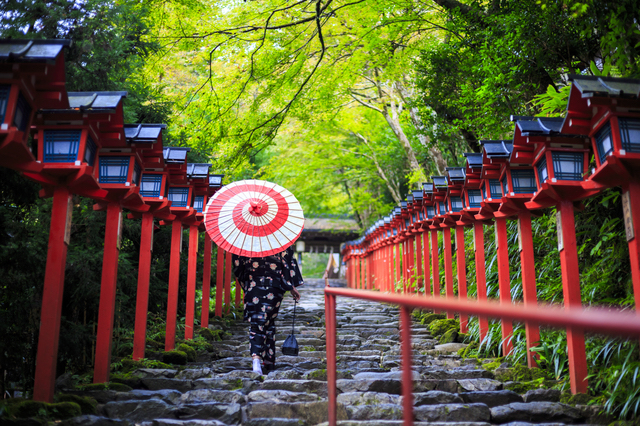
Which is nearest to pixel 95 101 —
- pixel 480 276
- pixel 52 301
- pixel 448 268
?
pixel 52 301

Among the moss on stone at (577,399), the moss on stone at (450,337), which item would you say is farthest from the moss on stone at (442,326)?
the moss on stone at (577,399)

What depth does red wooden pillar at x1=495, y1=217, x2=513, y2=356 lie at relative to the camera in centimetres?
559

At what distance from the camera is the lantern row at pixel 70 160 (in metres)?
3.21

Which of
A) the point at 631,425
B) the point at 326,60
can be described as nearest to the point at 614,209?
the point at 631,425

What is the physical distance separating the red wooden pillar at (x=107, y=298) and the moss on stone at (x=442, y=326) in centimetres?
479

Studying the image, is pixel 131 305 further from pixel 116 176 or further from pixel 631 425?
pixel 631 425

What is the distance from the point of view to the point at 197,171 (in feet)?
24.3

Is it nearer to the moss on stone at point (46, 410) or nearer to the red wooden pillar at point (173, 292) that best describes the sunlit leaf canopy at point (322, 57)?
the red wooden pillar at point (173, 292)

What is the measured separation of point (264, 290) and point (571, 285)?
314 cm

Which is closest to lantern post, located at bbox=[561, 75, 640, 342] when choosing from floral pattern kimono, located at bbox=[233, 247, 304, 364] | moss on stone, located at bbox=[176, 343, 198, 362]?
floral pattern kimono, located at bbox=[233, 247, 304, 364]

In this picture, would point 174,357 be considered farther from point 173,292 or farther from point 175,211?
point 175,211

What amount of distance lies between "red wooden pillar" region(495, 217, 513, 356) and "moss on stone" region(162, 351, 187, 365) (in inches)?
144

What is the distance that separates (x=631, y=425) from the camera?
3287 mm

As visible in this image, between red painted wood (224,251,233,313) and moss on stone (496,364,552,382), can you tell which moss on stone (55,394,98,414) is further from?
red painted wood (224,251,233,313)
